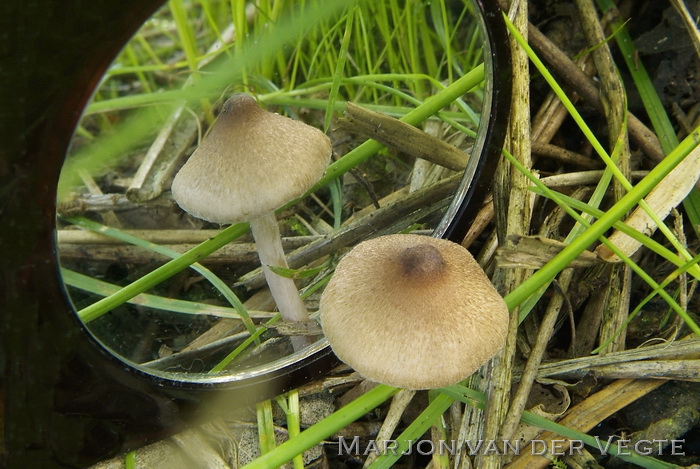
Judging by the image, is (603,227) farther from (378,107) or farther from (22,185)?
(22,185)

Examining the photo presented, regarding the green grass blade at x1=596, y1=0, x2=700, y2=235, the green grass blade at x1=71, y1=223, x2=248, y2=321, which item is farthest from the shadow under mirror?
the green grass blade at x1=596, y1=0, x2=700, y2=235

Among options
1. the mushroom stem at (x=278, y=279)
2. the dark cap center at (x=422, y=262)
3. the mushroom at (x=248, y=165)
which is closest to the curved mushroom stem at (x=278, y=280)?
the mushroom stem at (x=278, y=279)

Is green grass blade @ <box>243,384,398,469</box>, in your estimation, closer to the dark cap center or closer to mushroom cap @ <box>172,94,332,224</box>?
the dark cap center

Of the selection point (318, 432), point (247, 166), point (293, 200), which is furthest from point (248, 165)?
point (318, 432)

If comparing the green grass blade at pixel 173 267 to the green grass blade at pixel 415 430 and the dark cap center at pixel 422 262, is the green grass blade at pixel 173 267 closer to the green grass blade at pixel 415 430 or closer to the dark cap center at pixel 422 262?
the dark cap center at pixel 422 262

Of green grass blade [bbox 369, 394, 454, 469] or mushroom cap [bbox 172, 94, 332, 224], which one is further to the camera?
green grass blade [bbox 369, 394, 454, 469]

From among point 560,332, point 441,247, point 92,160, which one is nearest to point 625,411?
point 560,332

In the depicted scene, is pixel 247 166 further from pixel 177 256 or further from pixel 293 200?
pixel 177 256
